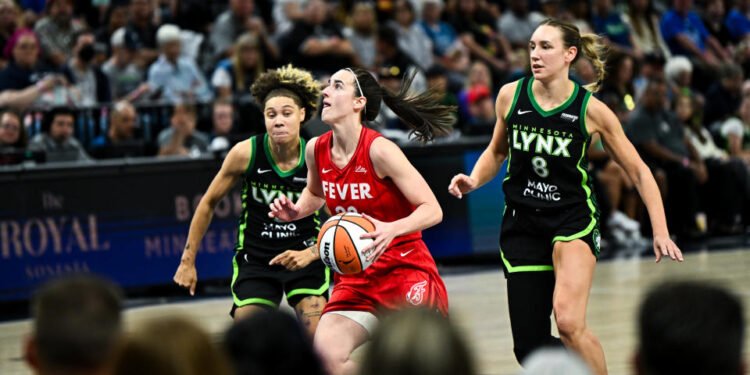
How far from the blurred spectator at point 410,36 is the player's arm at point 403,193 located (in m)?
9.25

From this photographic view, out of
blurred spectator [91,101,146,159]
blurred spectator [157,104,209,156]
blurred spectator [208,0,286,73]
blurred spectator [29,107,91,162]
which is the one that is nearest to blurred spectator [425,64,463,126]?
blurred spectator [208,0,286,73]

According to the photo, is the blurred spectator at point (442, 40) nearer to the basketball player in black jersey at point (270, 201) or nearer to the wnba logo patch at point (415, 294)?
the basketball player in black jersey at point (270, 201)

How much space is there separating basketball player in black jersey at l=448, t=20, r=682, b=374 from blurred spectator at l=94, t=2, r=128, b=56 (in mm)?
8532

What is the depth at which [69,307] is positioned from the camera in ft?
8.11

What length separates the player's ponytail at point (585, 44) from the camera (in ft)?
19.9

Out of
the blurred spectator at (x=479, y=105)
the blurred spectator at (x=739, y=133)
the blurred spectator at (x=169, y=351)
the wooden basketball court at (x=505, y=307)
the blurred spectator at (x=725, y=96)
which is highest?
the blurred spectator at (x=169, y=351)

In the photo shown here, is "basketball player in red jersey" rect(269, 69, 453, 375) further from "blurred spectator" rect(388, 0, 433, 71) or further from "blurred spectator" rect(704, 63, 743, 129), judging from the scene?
"blurred spectator" rect(704, 63, 743, 129)

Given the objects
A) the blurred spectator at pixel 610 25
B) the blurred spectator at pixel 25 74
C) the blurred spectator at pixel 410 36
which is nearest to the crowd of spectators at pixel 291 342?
the blurred spectator at pixel 25 74

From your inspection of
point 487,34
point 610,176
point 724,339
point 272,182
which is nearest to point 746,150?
point 610,176

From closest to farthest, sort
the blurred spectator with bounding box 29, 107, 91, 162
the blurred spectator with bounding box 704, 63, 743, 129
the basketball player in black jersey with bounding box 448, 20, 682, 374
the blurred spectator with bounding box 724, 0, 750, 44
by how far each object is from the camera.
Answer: the basketball player in black jersey with bounding box 448, 20, 682, 374 → the blurred spectator with bounding box 29, 107, 91, 162 → the blurred spectator with bounding box 704, 63, 743, 129 → the blurred spectator with bounding box 724, 0, 750, 44

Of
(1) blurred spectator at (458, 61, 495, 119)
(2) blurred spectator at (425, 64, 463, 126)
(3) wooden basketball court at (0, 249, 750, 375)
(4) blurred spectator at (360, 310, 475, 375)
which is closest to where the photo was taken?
(4) blurred spectator at (360, 310, 475, 375)

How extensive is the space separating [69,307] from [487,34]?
576 inches

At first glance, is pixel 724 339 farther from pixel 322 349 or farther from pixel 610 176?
pixel 610 176

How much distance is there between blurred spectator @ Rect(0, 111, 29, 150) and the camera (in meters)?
10.8
